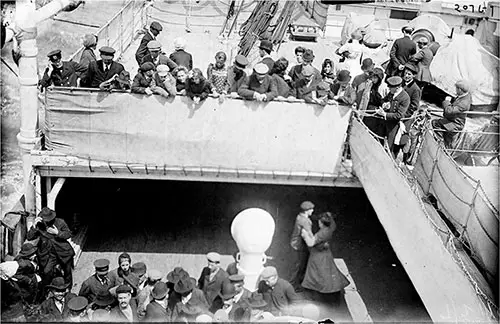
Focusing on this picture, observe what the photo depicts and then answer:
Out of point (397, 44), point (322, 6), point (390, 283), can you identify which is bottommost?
point (390, 283)

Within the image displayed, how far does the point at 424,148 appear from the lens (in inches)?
321

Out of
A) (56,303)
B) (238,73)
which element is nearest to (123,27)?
(238,73)

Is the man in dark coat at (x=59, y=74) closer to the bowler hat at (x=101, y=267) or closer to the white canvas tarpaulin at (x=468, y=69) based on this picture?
the bowler hat at (x=101, y=267)

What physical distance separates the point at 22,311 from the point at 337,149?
467cm

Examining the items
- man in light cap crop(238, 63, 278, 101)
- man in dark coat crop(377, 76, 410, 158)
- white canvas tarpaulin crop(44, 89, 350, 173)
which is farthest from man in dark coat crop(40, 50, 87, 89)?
man in dark coat crop(377, 76, 410, 158)

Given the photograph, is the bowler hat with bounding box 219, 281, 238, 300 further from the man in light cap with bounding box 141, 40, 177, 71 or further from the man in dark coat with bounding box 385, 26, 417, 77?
the man in dark coat with bounding box 385, 26, 417, 77

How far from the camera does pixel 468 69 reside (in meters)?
10.5

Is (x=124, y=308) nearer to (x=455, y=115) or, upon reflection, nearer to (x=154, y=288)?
(x=154, y=288)

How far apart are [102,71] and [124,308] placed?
3.77 metres

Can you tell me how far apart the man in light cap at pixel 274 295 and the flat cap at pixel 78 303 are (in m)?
1.90

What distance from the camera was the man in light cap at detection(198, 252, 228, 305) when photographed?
6.35 m

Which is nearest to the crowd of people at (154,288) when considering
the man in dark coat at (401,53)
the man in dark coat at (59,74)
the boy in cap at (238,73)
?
the man in dark coat at (59,74)

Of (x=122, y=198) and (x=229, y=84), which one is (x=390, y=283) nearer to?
(x=229, y=84)

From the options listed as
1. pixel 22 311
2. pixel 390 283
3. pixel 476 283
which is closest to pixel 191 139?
pixel 22 311
